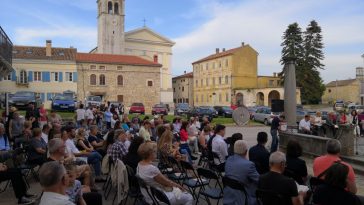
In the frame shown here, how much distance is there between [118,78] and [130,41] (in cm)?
1643

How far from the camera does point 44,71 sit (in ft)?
165

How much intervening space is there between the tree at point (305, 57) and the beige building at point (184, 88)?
101 feet

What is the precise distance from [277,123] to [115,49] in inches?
2202

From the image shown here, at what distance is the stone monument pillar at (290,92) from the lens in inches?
575

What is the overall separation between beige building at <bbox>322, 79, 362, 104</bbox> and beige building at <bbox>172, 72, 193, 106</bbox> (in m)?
31.4

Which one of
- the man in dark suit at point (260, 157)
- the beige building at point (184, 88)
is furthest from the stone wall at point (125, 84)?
the man in dark suit at point (260, 157)

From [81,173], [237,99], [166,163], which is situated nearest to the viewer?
[81,173]

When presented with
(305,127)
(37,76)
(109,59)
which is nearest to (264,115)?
(305,127)

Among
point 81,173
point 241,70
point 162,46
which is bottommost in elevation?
point 81,173

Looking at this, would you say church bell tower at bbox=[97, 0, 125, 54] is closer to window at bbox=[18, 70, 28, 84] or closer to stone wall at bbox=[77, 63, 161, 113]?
stone wall at bbox=[77, 63, 161, 113]

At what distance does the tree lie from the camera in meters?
54.4

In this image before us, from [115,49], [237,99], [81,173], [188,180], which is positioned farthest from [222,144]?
[115,49]

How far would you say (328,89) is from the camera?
10012cm

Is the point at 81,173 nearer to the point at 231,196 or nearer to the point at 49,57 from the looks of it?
the point at 231,196
